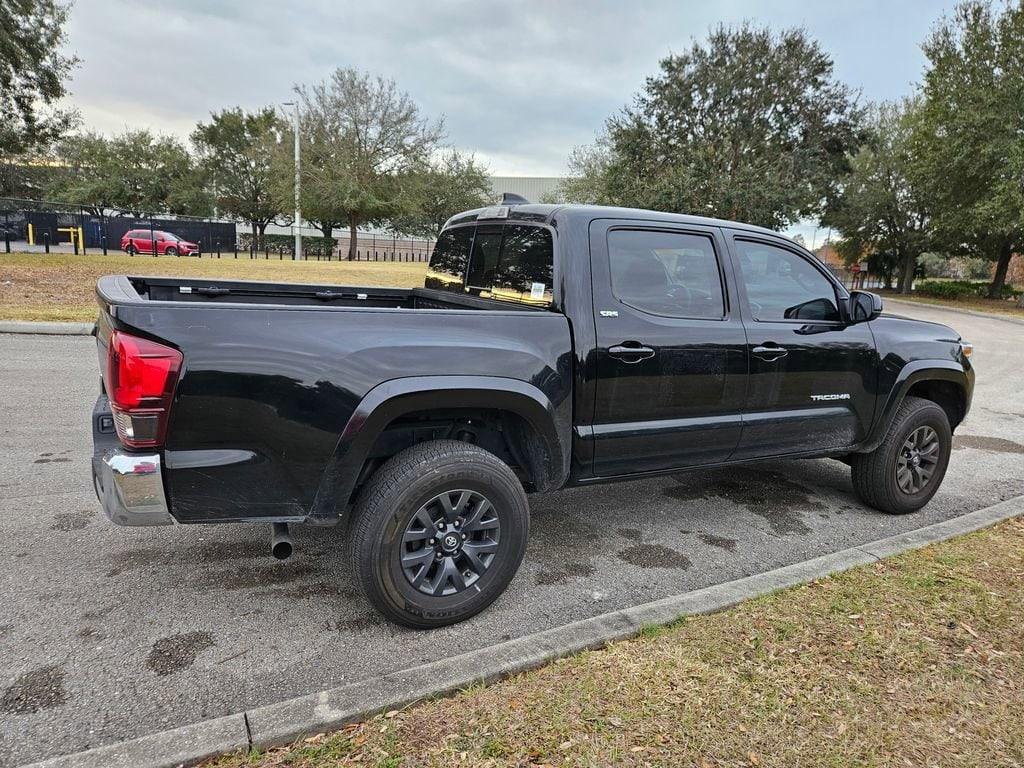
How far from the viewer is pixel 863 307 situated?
3920 millimetres

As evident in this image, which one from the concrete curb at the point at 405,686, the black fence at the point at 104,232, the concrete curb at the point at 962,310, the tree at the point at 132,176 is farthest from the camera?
the tree at the point at 132,176

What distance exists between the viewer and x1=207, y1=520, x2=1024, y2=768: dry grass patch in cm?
208

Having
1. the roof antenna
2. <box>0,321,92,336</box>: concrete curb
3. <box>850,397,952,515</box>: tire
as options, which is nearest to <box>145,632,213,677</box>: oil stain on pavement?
the roof antenna

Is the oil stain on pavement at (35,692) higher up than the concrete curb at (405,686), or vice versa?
the concrete curb at (405,686)

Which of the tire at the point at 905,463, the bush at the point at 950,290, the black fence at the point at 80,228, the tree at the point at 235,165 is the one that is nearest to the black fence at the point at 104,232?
the black fence at the point at 80,228

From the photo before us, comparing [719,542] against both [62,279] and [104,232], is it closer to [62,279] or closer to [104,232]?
[62,279]

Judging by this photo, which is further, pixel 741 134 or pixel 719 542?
pixel 741 134

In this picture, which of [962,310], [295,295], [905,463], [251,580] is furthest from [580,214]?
[962,310]

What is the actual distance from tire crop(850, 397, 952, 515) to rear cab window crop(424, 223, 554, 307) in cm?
262

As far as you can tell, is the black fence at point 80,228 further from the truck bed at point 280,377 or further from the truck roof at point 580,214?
the truck bed at point 280,377

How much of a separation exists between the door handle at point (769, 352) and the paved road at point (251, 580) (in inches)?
44.9

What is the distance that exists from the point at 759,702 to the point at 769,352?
6.28 ft

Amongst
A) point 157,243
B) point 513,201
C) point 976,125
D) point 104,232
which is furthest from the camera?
point 157,243

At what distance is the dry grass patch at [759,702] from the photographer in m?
2.08
